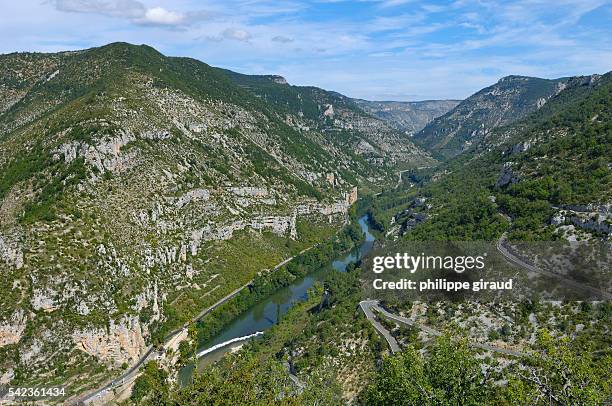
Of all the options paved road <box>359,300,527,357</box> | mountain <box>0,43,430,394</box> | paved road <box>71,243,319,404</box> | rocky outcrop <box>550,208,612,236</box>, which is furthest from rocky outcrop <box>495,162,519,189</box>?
paved road <box>71,243,319,404</box>

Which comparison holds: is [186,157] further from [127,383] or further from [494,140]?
[494,140]

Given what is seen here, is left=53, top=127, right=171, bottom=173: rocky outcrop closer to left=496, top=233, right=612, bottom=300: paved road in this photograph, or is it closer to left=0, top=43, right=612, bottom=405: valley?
left=0, top=43, right=612, bottom=405: valley

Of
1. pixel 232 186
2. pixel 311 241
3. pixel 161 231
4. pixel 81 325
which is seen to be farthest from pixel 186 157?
pixel 81 325

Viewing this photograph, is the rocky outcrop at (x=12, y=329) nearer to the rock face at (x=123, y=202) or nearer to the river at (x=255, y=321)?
the rock face at (x=123, y=202)

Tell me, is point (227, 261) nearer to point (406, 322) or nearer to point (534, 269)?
point (406, 322)

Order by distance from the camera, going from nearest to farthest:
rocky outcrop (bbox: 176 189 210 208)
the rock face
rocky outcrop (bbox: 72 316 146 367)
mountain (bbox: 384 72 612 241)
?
mountain (bbox: 384 72 612 241) < rocky outcrop (bbox: 72 316 146 367) < the rock face < rocky outcrop (bbox: 176 189 210 208)

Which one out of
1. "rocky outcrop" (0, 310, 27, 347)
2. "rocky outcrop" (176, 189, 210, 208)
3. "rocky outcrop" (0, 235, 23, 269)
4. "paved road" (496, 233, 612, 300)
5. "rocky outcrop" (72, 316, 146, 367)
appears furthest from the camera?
"rocky outcrop" (176, 189, 210, 208)
